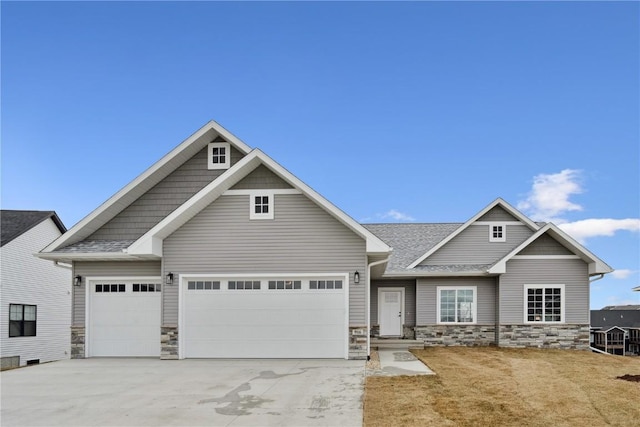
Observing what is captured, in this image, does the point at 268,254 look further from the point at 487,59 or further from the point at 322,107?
the point at 487,59

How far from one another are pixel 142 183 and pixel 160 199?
77cm

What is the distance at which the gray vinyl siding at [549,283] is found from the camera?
1964cm

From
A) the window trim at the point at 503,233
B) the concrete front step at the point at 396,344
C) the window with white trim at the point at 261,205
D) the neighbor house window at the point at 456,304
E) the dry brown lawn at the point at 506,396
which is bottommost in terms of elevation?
the concrete front step at the point at 396,344

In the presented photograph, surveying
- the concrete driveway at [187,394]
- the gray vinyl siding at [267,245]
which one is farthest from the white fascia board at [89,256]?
the concrete driveway at [187,394]

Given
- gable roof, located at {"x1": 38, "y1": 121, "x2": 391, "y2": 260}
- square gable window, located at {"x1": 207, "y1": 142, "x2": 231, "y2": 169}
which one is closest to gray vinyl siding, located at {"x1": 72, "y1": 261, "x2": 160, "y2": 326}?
gable roof, located at {"x1": 38, "y1": 121, "x2": 391, "y2": 260}

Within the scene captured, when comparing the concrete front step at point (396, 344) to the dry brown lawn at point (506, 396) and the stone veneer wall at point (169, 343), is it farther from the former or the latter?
the stone veneer wall at point (169, 343)

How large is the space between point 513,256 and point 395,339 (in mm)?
5105

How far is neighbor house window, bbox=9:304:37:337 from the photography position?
76.1ft

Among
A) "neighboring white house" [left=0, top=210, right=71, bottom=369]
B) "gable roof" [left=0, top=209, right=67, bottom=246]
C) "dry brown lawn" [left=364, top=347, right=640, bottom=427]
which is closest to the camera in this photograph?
"dry brown lawn" [left=364, top=347, right=640, bottom=427]

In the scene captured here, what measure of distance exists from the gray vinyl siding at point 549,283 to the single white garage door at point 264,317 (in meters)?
7.91

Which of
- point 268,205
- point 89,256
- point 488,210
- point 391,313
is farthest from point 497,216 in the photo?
point 89,256

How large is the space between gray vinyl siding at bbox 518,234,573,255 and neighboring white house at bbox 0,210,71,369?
1964 centimetres

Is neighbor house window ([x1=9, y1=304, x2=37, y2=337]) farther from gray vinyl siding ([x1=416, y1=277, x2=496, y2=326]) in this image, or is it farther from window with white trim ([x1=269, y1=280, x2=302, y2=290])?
gray vinyl siding ([x1=416, y1=277, x2=496, y2=326])

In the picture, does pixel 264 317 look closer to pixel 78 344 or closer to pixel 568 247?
pixel 78 344
